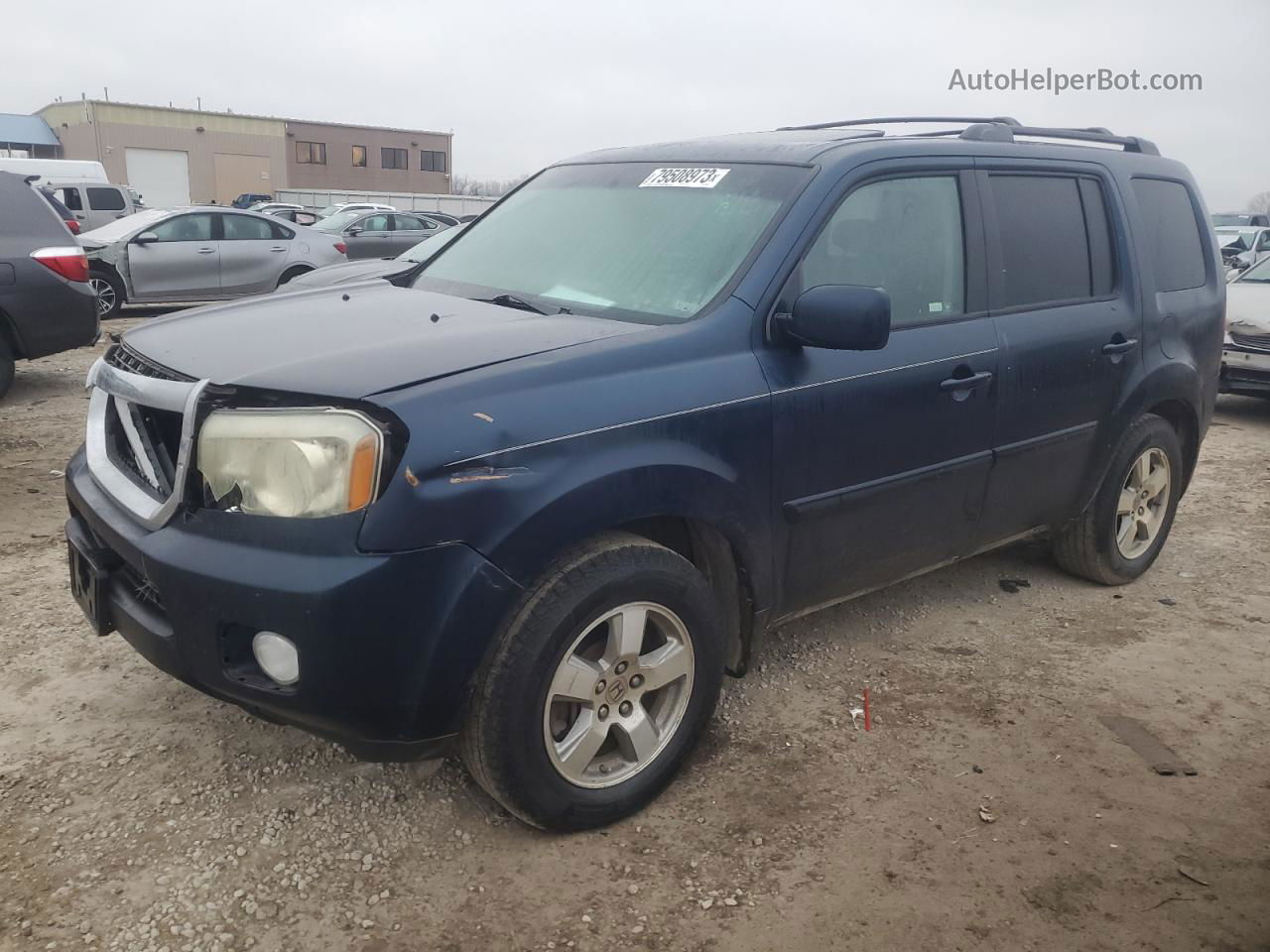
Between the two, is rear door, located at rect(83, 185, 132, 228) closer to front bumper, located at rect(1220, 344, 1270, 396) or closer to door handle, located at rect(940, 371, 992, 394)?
front bumper, located at rect(1220, 344, 1270, 396)

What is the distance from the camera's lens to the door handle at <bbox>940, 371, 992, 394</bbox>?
340cm

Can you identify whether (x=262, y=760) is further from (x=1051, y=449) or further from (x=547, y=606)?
(x=1051, y=449)

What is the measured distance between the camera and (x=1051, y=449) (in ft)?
12.9

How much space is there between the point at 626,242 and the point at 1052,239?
5.65 feet

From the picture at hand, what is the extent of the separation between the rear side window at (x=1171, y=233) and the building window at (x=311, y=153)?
6370 cm

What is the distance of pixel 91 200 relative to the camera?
1992 centimetres

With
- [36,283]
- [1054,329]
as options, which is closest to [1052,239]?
[1054,329]


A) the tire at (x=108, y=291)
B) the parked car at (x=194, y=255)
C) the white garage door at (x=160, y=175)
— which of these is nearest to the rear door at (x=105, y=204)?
the parked car at (x=194, y=255)

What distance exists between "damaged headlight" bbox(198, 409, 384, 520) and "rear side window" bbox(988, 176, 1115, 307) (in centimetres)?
246

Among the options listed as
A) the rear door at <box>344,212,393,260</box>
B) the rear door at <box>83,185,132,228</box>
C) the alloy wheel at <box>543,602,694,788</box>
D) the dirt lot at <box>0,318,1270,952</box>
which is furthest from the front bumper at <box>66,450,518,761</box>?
the rear door at <box>83,185,132,228</box>

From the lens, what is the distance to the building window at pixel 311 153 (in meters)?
61.6

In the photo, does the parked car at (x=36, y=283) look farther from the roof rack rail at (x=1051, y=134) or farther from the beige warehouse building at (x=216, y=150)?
the beige warehouse building at (x=216, y=150)

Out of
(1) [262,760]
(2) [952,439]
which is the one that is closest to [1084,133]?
(2) [952,439]

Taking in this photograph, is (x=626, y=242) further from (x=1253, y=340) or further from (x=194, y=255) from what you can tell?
(x=194, y=255)
